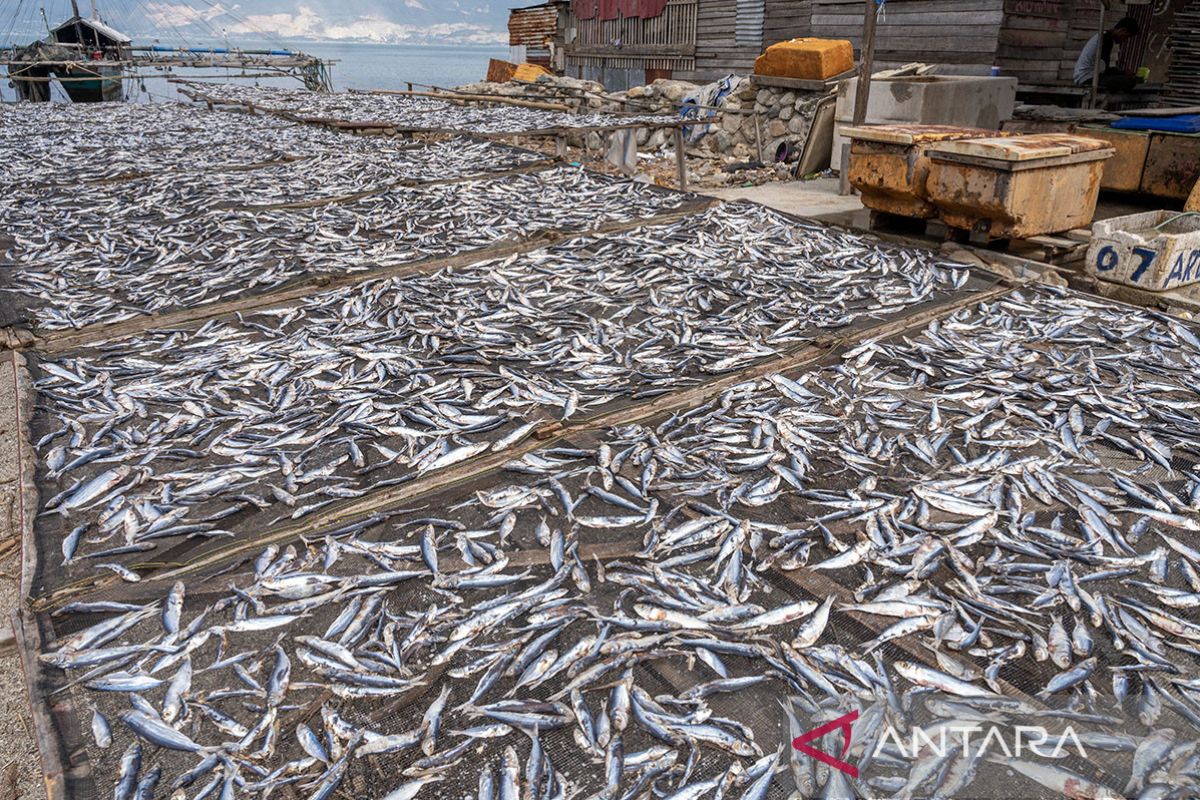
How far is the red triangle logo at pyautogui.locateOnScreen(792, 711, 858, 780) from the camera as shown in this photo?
7.16 feet

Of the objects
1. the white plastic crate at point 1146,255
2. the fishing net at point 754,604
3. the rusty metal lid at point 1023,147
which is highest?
the rusty metal lid at point 1023,147

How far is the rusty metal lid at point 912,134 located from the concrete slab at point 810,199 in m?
1.83

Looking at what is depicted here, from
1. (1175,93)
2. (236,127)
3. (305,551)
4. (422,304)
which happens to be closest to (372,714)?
(305,551)

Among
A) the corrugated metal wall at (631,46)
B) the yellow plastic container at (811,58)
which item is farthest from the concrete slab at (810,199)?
the corrugated metal wall at (631,46)

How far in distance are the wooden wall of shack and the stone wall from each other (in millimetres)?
1551

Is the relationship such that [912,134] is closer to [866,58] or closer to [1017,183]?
[1017,183]

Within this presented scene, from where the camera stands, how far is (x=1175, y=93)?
13867mm

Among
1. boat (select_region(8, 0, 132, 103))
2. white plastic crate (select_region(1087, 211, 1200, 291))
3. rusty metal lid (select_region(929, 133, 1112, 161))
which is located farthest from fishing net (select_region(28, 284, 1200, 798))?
boat (select_region(8, 0, 132, 103))

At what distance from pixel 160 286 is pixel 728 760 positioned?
6.08 meters

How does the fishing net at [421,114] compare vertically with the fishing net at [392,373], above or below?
above

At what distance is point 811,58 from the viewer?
14.4 metres

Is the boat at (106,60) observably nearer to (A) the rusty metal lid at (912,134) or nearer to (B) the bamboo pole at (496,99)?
(B) the bamboo pole at (496,99)

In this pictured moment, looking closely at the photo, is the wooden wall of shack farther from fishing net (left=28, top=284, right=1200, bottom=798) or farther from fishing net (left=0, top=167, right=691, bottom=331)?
fishing net (left=28, top=284, right=1200, bottom=798)

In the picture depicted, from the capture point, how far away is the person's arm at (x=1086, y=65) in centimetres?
1217
